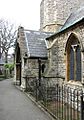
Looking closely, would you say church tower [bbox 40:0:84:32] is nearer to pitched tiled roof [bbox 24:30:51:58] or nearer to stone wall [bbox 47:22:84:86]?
pitched tiled roof [bbox 24:30:51:58]

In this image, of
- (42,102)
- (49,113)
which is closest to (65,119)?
(49,113)

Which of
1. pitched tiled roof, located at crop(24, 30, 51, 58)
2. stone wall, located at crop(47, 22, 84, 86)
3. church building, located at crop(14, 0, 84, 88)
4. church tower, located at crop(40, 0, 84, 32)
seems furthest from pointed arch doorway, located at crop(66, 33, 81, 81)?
church tower, located at crop(40, 0, 84, 32)

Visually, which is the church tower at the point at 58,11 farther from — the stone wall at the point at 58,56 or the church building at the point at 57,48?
the stone wall at the point at 58,56

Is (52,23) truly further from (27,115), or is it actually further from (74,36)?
(27,115)

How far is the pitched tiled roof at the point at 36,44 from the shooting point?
1789 cm

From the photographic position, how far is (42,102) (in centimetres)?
1211

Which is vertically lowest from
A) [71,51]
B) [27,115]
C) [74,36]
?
[27,115]

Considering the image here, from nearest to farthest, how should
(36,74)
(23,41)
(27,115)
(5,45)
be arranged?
(27,115) < (36,74) < (23,41) < (5,45)

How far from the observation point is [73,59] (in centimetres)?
1318

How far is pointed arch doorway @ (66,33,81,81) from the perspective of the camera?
12.4 metres

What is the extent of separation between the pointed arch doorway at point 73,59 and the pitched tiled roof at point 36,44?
4.52 metres

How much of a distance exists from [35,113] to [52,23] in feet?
56.5

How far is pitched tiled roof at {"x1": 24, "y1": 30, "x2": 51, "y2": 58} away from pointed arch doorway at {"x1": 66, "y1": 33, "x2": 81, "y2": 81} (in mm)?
4524

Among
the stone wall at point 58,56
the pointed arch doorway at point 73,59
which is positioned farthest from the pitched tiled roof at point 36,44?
the pointed arch doorway at point 73,59
